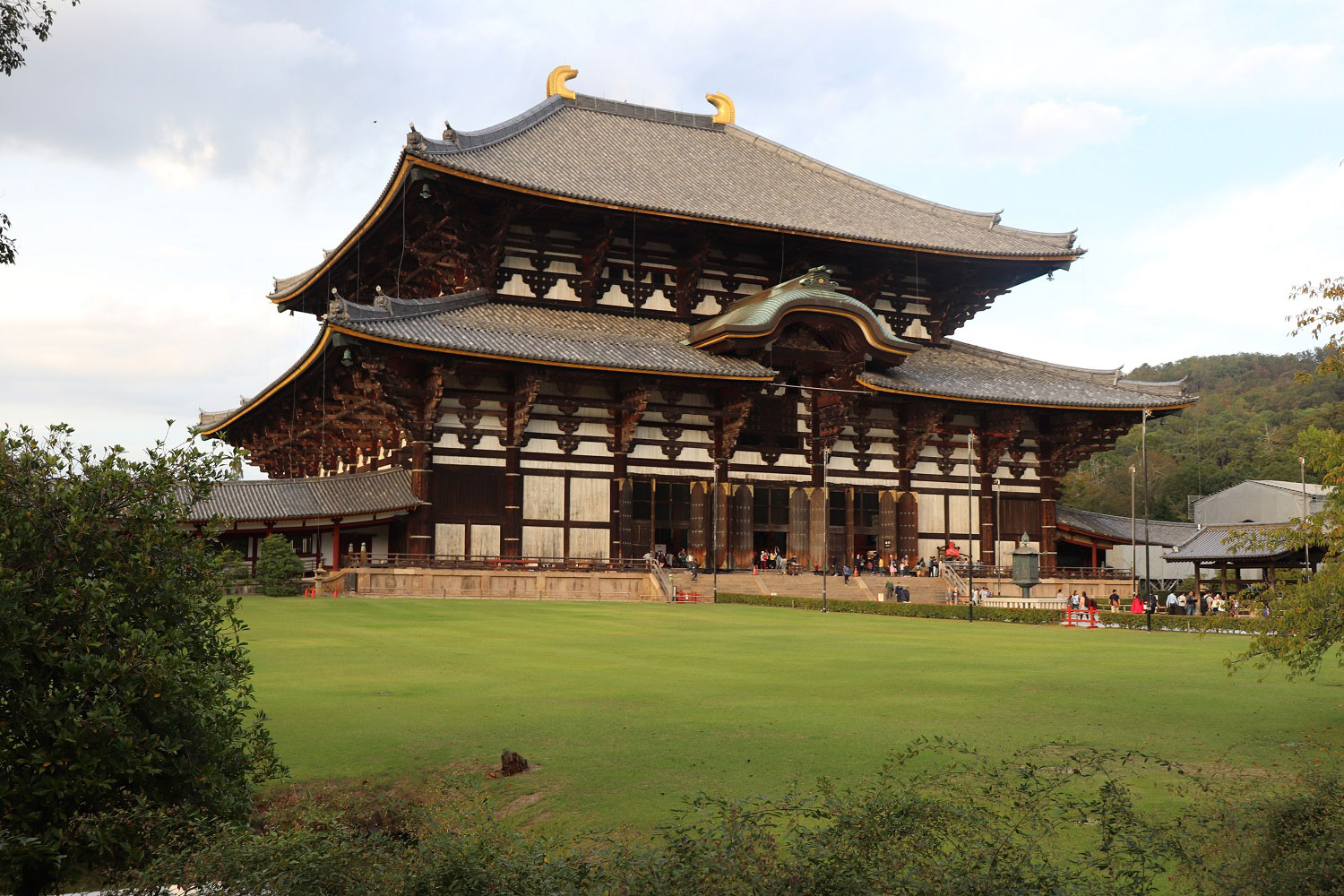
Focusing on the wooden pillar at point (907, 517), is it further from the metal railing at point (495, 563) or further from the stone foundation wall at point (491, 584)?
the stone foundation wall at point (491, 584)

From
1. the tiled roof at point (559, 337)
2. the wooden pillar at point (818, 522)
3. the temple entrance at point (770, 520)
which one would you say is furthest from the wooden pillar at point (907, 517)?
the tiled roof at point (559, 337)

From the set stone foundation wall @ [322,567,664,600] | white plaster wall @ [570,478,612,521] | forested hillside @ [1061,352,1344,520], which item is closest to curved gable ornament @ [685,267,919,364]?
white plaster wall @ [570,478,612,521]

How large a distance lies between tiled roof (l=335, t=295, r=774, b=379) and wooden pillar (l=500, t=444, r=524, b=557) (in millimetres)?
4172

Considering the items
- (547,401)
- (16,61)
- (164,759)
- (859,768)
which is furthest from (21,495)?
(547,401)

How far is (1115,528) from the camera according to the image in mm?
57156

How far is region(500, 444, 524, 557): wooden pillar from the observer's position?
41750mm

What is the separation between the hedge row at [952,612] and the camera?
30953 mm

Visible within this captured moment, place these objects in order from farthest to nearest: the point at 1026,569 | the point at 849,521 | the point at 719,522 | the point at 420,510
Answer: the point at 849,521 < the point at 719,522 < the point at 1026,569 < the point at 420,510

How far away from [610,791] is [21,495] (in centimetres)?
541

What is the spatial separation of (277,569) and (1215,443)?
92618mm

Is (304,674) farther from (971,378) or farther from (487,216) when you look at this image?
(971,378)

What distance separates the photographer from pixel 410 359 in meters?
39.4

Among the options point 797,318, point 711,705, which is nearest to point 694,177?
point 797,318

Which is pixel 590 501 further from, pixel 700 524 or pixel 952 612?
pixel 952 612
